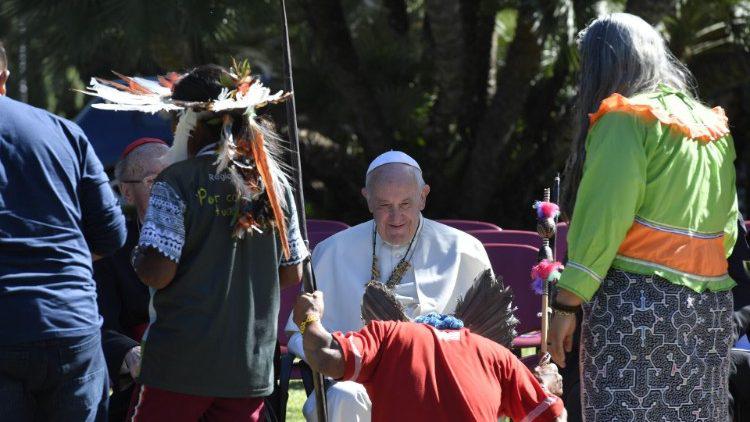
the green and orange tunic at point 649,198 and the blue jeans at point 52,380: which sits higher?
the green and orange tunic at point 649,198

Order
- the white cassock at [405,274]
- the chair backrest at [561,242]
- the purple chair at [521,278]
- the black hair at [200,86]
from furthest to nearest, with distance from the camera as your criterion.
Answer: the chair backrest at [561,242]
the purple chair at [521,278]
the white cassock at [405,274]
the black hair at [200,86]

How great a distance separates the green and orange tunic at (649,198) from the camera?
329 cm

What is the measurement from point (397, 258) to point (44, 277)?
5.90ft

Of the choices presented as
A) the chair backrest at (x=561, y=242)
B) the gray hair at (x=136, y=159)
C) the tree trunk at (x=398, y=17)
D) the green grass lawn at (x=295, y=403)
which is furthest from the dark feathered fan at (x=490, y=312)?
the tree trunk at (x=398, y=17)

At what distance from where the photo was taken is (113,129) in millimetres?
11000

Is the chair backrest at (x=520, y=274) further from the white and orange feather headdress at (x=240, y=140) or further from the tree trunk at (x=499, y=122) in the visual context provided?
the tree trunk at (x=499, y=122)

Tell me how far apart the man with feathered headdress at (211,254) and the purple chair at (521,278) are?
2155 mm

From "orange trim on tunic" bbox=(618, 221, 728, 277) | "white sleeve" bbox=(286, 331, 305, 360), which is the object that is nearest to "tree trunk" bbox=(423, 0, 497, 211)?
"white sleeve" bbox=(286, 331, 305, 360)

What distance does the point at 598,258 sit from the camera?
3.29m

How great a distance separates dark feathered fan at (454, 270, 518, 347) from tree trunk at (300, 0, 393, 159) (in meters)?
5.89

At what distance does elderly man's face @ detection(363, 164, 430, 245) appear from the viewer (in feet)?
14.7

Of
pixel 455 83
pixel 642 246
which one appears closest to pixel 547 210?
pixel 642 246

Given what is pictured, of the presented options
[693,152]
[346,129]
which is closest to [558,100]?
[346,129]

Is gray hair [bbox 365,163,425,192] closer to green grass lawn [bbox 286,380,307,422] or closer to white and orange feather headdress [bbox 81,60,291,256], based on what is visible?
white and orange feather headdress [bbox 81,60,291,256]
